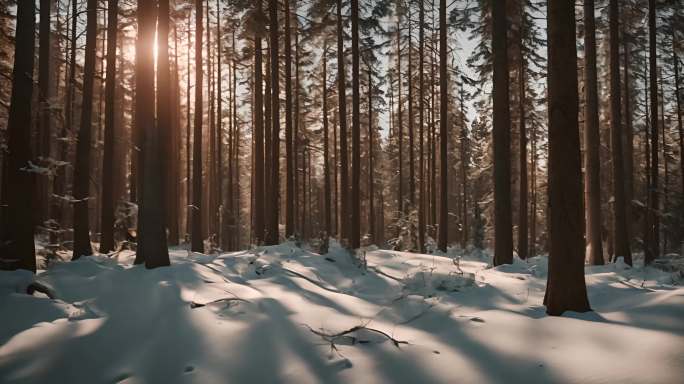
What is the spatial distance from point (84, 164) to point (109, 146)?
3.81 ft

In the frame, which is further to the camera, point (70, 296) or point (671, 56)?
point (671, 56)

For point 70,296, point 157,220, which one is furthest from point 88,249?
point 70,296

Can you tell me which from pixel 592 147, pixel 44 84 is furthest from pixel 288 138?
pixel 592 147

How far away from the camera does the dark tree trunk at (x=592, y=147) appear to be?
11133 millimetres

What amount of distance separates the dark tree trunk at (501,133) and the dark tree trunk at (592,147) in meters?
2.83

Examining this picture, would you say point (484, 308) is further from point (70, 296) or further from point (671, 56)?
point (671, 56)

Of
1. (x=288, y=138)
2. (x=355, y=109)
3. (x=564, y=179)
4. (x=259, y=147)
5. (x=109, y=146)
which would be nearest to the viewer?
(x=564, y=179)

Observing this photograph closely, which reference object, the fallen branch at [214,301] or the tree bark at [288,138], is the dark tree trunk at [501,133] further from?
the fallen branch at [214,301]

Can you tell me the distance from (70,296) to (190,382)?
3.91 m

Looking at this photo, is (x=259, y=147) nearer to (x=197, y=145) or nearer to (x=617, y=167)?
(x=197, y=145)

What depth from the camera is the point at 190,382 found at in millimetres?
3141

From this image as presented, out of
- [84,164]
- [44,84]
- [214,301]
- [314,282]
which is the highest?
[44,84]

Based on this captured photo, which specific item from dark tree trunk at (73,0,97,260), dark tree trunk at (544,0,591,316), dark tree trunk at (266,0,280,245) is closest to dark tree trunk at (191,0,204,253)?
dark tree trunk at (266,0,280,245)

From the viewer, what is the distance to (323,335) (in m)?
3.94
